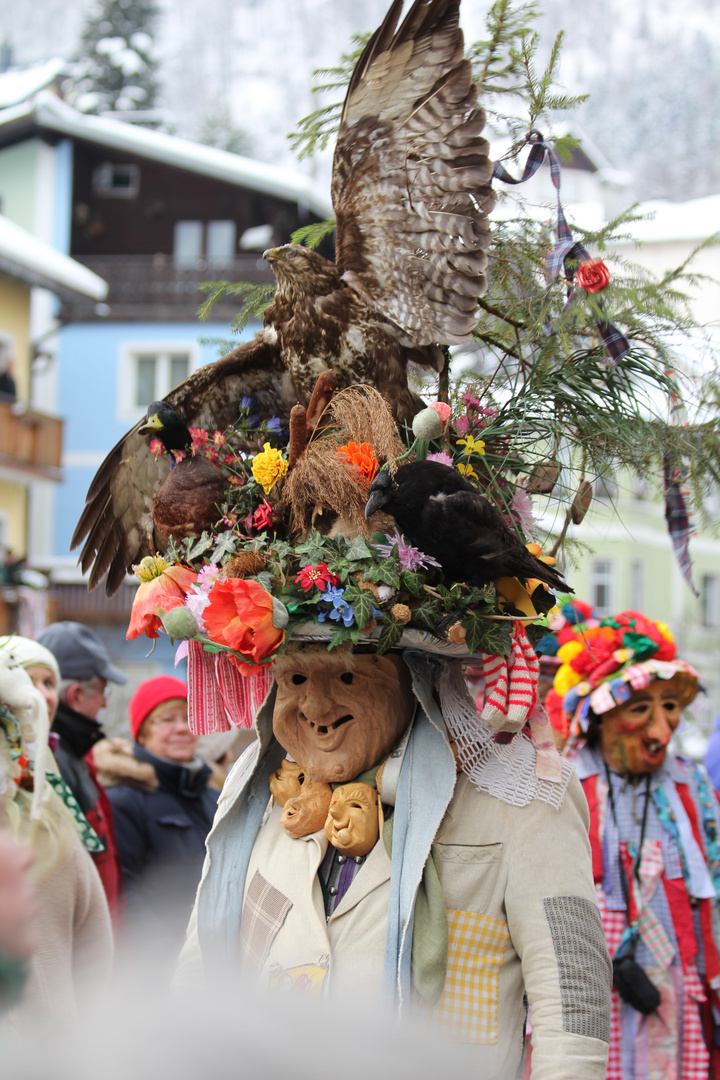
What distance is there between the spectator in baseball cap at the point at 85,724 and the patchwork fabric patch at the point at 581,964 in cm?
214

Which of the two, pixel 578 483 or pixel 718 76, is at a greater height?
pixel 718 76

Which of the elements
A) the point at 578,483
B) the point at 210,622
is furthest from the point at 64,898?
the point at 578,483

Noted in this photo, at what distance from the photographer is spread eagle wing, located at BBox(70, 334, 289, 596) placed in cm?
260

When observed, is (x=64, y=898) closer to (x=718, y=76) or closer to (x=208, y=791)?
(x=208, y=791)

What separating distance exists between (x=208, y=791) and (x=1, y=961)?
12.9ft

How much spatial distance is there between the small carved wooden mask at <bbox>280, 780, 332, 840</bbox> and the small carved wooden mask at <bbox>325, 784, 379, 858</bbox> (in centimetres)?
4

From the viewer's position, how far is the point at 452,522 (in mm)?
2006

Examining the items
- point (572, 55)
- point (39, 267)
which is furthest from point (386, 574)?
point (572, 55)

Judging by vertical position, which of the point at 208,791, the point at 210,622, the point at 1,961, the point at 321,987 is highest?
the point at 1,961

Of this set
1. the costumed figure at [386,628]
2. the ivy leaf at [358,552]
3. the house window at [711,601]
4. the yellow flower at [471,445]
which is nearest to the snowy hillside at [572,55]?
the house window at [711,601]

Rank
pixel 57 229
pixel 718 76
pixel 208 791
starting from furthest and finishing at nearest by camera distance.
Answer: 1. pixel 718 76
2. pixel 57 229
3. pixel 208 791

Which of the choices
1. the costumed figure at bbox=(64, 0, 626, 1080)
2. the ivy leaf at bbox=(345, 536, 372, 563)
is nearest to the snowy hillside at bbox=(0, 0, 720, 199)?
the costumed figure at bbox=(64, 0, 626, 1080)

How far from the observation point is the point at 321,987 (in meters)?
2.10

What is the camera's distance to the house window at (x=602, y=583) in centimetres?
2503
